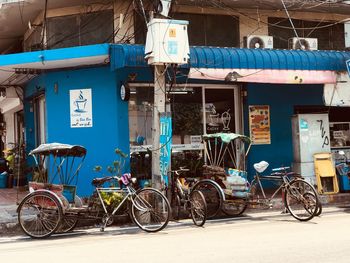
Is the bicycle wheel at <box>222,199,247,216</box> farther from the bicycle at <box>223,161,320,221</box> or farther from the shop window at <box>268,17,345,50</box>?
the shop window at <box>268,17,345,50</box>

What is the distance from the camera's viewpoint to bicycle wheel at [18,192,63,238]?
28.6 feet

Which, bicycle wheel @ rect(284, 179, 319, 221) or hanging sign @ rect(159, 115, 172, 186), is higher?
hanging sign @ rect(159, 115, 172, 186)

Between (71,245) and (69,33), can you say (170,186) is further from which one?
(69,33)

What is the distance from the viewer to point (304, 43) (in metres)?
14.4

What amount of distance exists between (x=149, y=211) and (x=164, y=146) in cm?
174

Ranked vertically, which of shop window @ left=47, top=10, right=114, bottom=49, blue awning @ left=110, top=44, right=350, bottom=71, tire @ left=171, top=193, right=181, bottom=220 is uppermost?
shop window @ left=47, top=10, right=114, bottom=49

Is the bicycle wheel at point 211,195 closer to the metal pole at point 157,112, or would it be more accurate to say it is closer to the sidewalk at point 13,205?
the metal pole at point 157,112

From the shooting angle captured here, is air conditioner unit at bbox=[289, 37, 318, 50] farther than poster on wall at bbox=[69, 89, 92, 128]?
Yes

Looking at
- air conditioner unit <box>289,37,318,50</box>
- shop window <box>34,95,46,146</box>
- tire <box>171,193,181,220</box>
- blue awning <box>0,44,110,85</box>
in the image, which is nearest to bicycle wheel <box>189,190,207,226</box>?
tire <box>171,193,181,220</box>

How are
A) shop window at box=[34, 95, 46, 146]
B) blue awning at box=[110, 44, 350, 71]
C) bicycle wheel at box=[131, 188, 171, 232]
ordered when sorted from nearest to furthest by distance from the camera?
bicycle wheel at box=[131, 188, 171, 232] → blue awning at box=[110, 44, 350, 71] → shop window at box=[34, 95, 46, 146]

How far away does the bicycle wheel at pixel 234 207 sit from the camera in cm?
1020

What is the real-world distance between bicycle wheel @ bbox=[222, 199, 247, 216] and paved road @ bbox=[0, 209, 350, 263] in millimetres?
480

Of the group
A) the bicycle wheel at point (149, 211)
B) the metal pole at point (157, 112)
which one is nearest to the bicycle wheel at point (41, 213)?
the bicycle wheel at point (149, 211)

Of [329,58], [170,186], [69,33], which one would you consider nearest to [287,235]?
[170,186]
